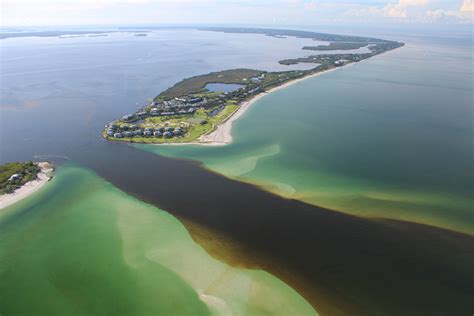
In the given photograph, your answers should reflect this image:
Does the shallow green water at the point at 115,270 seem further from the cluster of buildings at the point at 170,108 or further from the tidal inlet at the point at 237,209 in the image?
the cluster of buildings at the point at 170,108

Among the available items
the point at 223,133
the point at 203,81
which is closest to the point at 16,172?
the point at 223,133

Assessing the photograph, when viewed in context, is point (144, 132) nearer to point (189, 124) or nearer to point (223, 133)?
point (189, 124)

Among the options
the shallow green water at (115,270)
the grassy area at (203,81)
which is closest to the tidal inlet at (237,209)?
the shallow green water at (115,270)

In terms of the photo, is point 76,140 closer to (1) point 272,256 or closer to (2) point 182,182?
(2) point 182,182

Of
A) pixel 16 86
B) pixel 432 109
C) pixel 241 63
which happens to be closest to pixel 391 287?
pixel 432 109

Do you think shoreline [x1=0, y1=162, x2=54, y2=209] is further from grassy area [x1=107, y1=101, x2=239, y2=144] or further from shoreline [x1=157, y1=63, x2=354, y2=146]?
shoreline [x1=157, y1=63, x2=354, y2=146]

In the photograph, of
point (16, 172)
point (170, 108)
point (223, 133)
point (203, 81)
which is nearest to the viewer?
point (16, 172)
